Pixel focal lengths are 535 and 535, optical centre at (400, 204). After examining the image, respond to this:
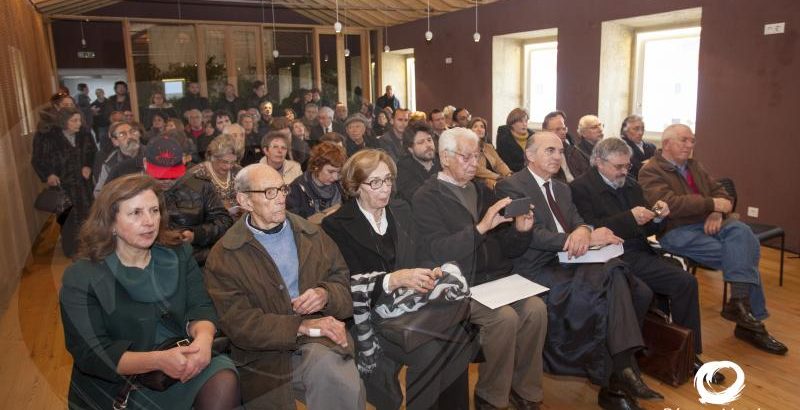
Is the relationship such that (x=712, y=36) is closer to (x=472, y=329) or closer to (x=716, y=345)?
(x=716, y=345)

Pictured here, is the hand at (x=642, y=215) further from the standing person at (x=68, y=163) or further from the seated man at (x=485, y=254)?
the standing person at (x=68, y=163)

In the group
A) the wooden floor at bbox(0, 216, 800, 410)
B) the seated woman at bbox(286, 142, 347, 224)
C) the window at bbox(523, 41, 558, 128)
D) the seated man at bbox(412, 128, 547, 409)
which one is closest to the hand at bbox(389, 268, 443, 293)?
the seated man at bbox(412, 128, 547, 409)

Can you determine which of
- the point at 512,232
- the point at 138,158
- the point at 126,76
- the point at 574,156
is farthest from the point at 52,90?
the point at 512,232

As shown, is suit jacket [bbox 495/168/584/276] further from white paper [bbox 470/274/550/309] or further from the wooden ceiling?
the wooden ceiling

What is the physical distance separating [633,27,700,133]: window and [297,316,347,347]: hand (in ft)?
18.1

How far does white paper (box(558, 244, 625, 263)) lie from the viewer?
8.83 feet

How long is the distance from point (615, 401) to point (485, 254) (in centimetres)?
91

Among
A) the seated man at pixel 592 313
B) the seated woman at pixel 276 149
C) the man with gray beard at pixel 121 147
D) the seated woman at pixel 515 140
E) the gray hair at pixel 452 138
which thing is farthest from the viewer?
the seated woman at pixel 515 140

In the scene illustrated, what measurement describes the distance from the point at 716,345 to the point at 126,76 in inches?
422

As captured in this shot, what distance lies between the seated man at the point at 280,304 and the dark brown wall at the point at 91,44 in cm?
979

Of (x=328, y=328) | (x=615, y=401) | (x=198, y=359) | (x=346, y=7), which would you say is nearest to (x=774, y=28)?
(x=615, y=401)

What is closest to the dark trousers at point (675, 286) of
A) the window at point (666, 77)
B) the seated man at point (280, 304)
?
the seated man at point (280, 304)

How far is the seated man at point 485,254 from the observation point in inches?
91.2

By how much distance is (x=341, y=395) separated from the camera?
1.91 m
